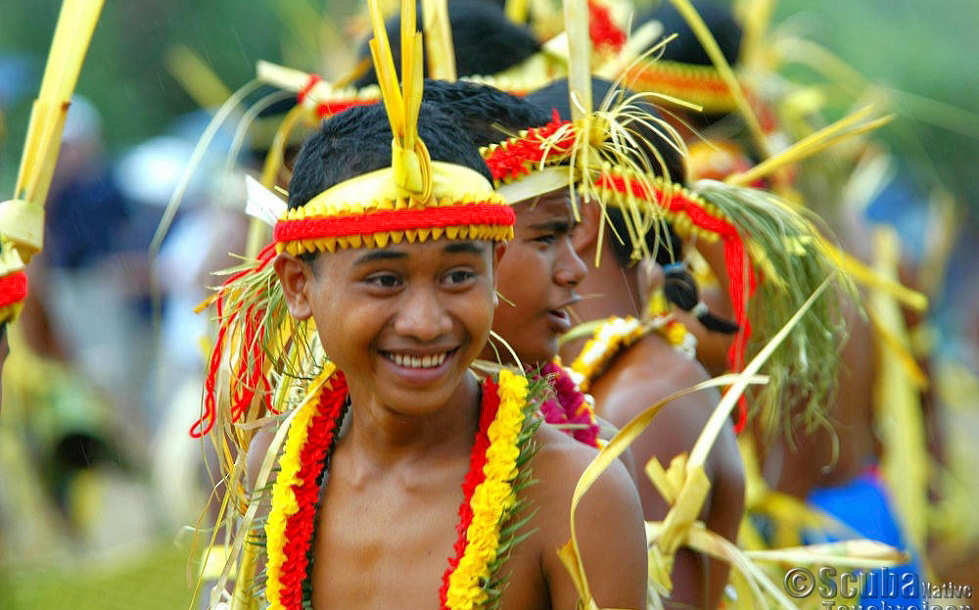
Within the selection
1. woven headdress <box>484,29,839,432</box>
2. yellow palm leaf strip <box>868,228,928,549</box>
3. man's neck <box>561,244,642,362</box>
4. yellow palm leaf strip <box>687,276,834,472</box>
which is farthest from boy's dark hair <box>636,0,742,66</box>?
yellow palm leaf strip <box>687,276,834,472</box>

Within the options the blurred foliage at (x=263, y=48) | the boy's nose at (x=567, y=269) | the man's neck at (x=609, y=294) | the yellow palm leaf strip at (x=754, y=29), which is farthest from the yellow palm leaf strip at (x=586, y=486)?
the blurred foliage at (x=263, y=48)

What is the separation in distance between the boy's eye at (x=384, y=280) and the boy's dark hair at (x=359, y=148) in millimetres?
173

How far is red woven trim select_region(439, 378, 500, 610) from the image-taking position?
266cm

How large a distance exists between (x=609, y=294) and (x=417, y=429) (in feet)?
4.15

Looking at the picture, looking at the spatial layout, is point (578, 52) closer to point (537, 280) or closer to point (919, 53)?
point (537, 280)

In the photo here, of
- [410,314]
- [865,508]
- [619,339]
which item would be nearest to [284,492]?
[410,314]

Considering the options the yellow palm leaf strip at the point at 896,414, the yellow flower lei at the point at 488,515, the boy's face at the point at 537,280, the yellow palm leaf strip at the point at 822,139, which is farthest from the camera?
the yellow palm leaf strip at the point at 896,414

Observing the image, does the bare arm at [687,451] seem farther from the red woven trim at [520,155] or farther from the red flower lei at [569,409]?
the red woven trim at [520,155]

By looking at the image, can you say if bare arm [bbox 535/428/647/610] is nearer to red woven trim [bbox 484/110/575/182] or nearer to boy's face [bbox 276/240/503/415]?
boy's face [bbox 276/240/503/415]

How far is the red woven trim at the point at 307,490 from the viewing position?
2.80 meters

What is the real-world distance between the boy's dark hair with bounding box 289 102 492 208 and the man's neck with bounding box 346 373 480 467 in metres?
0.36

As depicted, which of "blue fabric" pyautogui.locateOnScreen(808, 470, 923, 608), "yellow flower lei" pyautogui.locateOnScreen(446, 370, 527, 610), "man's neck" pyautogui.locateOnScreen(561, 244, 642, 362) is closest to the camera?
"yellow flower lei" pyautogui.locateOnScreen(446, 370, 527, 610)

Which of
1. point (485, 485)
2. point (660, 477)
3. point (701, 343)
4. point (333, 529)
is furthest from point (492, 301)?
point (701, 343)

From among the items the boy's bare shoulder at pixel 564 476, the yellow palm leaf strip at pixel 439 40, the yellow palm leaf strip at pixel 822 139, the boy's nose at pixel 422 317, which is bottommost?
the boy's bare shoulder at pixel 564 476
